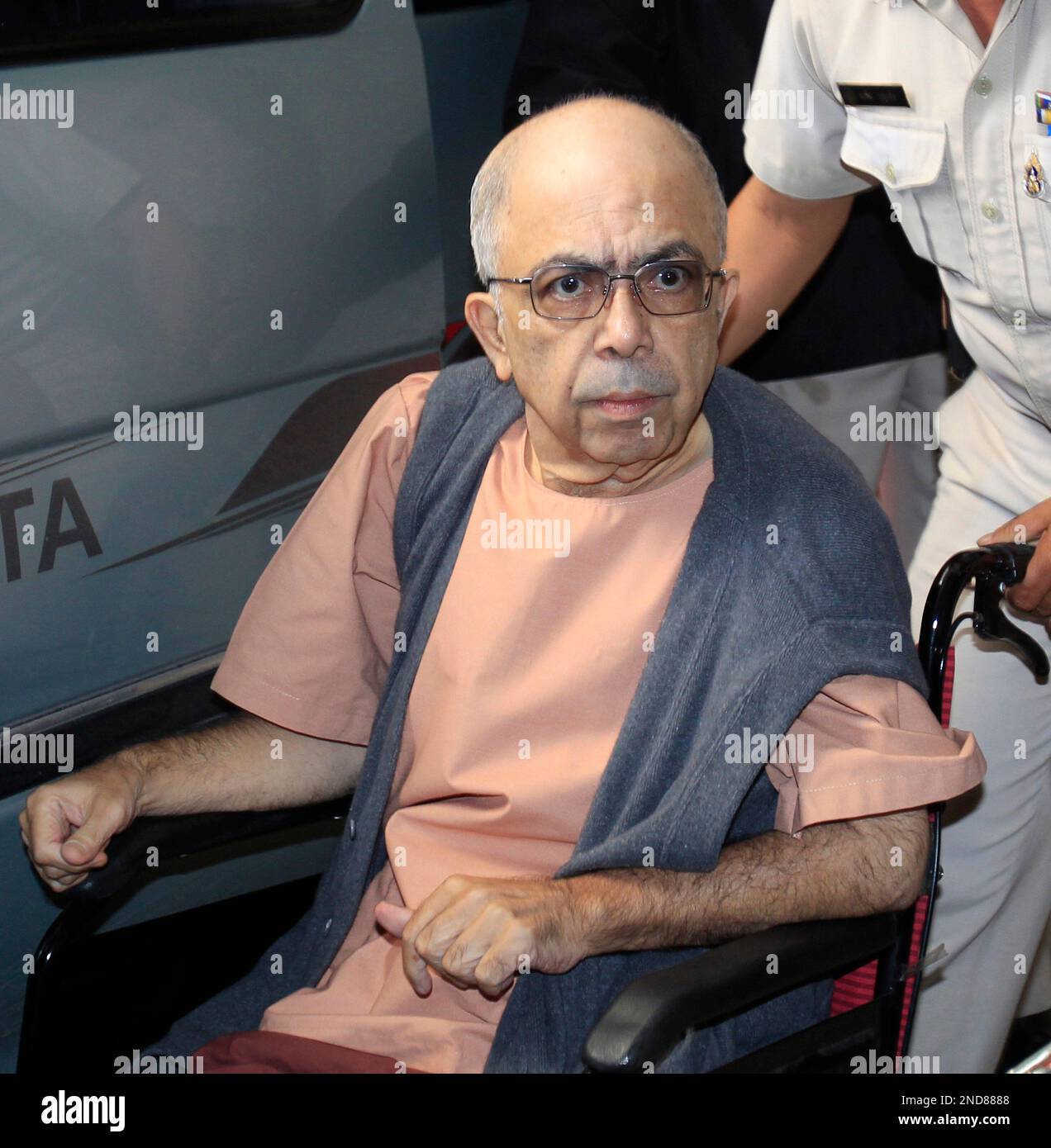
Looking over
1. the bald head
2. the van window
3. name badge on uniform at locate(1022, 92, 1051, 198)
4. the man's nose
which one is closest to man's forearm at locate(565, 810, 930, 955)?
the man's nose

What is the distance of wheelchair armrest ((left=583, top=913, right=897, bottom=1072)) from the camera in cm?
164

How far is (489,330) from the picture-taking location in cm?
215

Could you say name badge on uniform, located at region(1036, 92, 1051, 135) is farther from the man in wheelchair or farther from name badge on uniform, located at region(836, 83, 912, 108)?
the man in wheelchair

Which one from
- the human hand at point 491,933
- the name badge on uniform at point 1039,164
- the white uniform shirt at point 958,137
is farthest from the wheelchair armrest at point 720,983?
the name badge on uniform at point 1039,164

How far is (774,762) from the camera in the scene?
6.31ft

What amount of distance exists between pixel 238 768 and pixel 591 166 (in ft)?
3.19

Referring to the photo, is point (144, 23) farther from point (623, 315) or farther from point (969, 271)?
point (969, 271)

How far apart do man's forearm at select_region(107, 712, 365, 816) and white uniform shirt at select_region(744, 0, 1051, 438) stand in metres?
1.17

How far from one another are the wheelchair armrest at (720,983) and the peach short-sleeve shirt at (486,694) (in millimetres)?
147

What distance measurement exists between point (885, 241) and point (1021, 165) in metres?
1.12

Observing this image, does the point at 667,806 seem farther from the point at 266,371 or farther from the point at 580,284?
the point at 266,371

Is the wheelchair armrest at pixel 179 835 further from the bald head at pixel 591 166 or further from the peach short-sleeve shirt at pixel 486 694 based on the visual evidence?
the bald head at pixel 591 166

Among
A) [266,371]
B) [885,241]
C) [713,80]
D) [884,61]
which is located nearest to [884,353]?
[885,241]

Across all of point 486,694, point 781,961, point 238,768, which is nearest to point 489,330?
point 486,694
